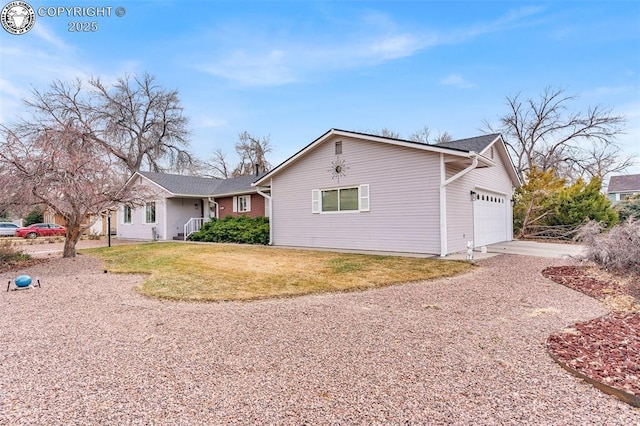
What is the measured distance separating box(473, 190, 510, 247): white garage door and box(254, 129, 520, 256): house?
0.04m

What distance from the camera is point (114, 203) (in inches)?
481

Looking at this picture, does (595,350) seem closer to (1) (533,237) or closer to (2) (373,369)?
(2) (373,369)

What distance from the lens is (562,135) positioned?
85.9 ft

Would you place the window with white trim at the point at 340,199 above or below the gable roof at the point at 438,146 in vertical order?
below

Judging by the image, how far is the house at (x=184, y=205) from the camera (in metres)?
19.0

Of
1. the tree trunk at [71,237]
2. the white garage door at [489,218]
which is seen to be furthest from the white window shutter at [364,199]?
the tree trunk at [71,237]

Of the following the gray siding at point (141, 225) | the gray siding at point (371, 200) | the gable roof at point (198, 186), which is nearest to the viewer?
the gray siding at point (371, 200)

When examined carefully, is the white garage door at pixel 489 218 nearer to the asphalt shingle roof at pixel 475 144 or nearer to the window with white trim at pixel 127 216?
the asphalt shingle roof at pixel 475 144

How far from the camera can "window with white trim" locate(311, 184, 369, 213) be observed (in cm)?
1227

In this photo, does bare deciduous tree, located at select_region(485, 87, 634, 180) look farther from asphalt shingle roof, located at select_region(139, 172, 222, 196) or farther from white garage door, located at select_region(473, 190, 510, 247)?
asphalt shingle roof, located at select_region(139, 172, 222, 196)

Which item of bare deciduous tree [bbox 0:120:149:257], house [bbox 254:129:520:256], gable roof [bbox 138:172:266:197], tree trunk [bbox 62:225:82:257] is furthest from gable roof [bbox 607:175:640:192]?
tree trunk [bbox 62:225:82:257]

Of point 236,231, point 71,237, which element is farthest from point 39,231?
point 236,231

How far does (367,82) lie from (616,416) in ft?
53.6

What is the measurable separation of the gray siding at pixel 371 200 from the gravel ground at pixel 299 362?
5.33 m
